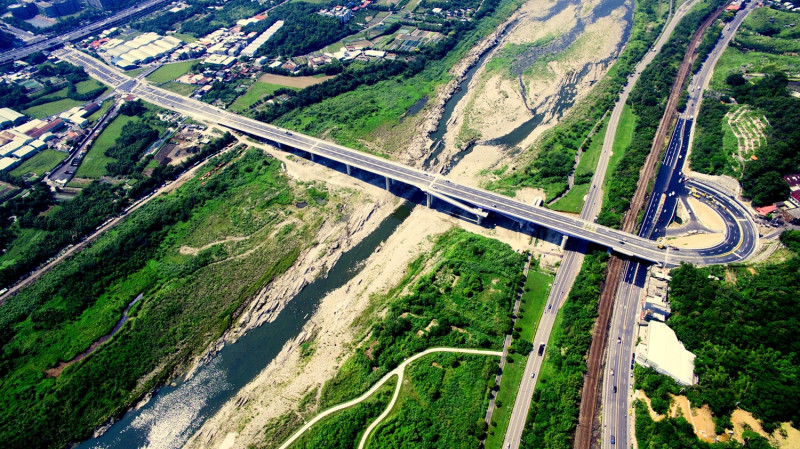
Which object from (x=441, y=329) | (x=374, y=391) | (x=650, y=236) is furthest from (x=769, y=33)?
(x=374, y=391)

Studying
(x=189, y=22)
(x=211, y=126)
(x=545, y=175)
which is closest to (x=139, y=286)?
(x=211, y=126)

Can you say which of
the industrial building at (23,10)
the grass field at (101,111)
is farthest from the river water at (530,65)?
the industrial building at (23,10)

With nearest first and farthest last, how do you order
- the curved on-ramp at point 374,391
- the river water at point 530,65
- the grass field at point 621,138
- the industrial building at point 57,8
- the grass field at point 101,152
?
the curved on-ramp at point 374,391, the grass field at point 621,138, the grass field at point 101,152, the river water at point 530,65, the industrial building at point 57,8

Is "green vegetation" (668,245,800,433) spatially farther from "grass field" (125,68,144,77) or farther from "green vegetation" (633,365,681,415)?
"grass field" (125,68,144,77)

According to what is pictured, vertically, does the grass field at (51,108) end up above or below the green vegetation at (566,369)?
above

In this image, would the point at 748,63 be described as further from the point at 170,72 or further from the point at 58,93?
the point at 58,93

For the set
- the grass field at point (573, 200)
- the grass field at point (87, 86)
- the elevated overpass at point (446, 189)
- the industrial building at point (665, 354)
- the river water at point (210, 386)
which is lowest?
the river water at point (210, 386)

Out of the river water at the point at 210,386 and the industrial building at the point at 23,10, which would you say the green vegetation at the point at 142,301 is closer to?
the river water at the point at 210,386

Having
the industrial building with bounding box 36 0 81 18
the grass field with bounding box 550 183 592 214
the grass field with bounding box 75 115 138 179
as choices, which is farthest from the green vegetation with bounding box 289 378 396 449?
the industrial building with bounding box 36 0 81 18
